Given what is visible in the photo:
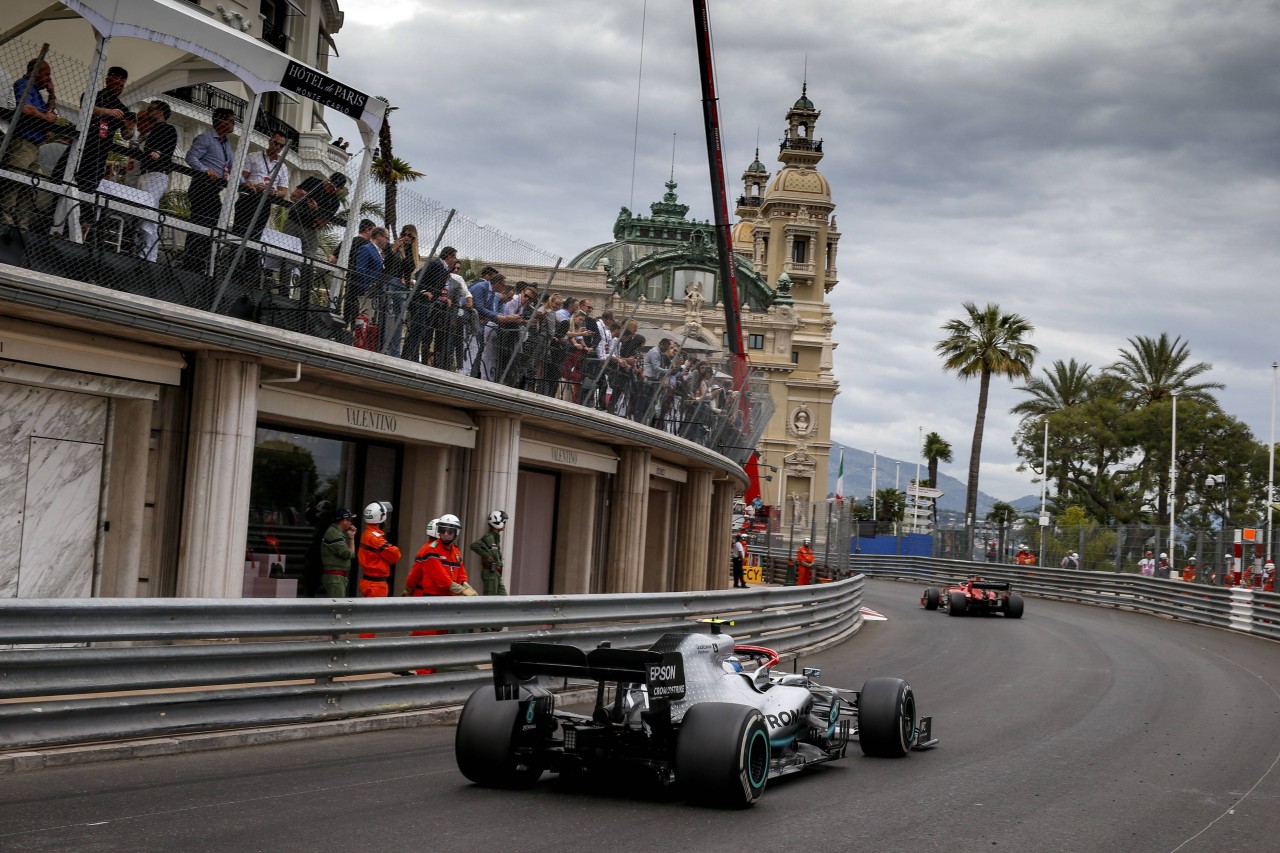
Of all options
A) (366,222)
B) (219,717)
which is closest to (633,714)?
(219,717)

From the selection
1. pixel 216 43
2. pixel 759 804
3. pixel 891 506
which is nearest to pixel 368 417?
pixel 216 43

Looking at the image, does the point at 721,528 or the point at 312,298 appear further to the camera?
the point at 721,528

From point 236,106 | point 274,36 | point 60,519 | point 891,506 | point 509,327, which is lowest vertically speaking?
point 60,519

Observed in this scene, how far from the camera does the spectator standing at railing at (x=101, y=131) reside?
1045cm

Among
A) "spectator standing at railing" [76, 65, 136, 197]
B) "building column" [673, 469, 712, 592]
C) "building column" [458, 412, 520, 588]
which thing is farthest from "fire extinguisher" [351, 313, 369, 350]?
"building column" [673, 469, 712, 592]

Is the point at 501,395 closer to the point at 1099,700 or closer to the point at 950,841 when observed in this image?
the point at 1099,700

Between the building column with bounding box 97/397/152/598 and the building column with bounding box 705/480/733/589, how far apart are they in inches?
772

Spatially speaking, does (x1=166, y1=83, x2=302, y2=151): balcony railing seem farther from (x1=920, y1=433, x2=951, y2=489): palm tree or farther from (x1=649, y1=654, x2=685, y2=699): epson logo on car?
(x1=920, y1=433, x2=951, y2=489): palm tree

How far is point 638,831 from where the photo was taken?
278 inches

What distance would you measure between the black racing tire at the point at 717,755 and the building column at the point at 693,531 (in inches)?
782

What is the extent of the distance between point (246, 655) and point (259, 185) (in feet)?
14.4

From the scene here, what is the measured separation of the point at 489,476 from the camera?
17094 mm

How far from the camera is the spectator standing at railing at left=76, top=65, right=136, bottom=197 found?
1045 cm

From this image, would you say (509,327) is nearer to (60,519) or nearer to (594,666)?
(60,519)
